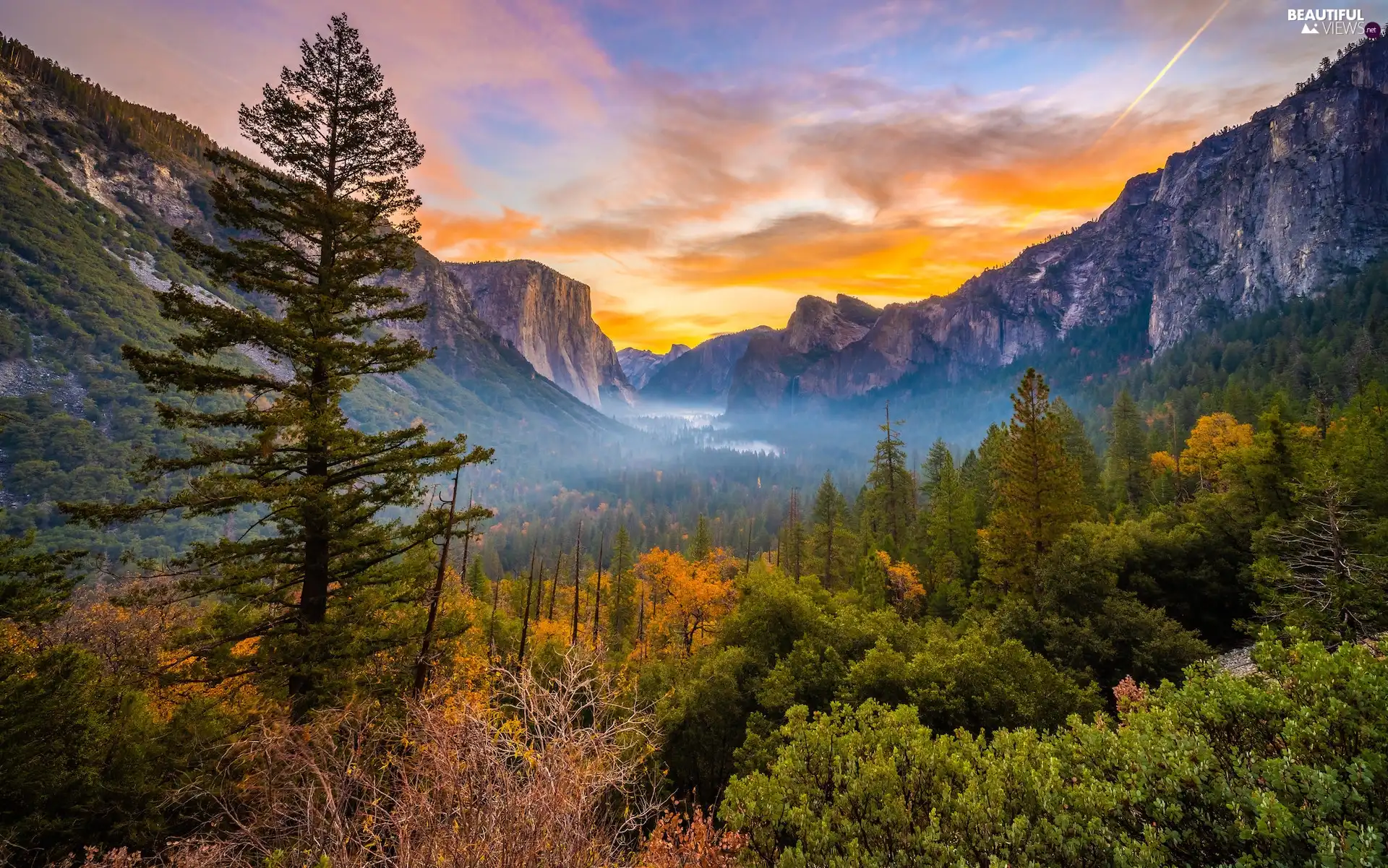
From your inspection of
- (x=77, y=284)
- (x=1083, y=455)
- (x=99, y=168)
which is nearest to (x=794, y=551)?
(x=1083, y=455)

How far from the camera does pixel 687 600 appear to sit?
119ft

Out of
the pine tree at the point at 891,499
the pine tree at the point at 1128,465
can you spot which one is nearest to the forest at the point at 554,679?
the pine tree at the point at 891,499

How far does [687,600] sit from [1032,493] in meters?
22.3

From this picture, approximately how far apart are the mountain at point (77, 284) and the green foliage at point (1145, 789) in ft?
181

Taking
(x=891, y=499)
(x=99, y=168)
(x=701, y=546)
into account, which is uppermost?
(x=99, y=168)

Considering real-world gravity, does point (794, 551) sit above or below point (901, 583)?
below

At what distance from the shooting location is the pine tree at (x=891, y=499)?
41.9 m

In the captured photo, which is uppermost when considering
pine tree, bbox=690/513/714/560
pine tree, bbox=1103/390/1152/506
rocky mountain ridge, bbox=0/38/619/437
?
rocky mountain ridge, bbox=0/38/619/437

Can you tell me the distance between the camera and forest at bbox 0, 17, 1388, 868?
646 cm

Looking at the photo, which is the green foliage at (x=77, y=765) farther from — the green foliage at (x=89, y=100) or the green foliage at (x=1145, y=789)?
the green foliage at (x=89, y=100)

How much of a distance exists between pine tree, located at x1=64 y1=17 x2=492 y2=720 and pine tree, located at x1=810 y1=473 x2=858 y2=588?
123 feet

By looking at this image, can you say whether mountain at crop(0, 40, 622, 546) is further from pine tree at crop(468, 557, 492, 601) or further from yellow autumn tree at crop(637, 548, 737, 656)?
Answer: yellow autumn tree at crop(637, 548, 737, 656)

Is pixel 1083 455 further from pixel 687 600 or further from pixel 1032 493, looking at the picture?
pixel 687 600

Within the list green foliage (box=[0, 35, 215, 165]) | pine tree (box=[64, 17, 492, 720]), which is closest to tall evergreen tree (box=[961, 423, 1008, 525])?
pine tree (box=[64, 17, 492, 720])
